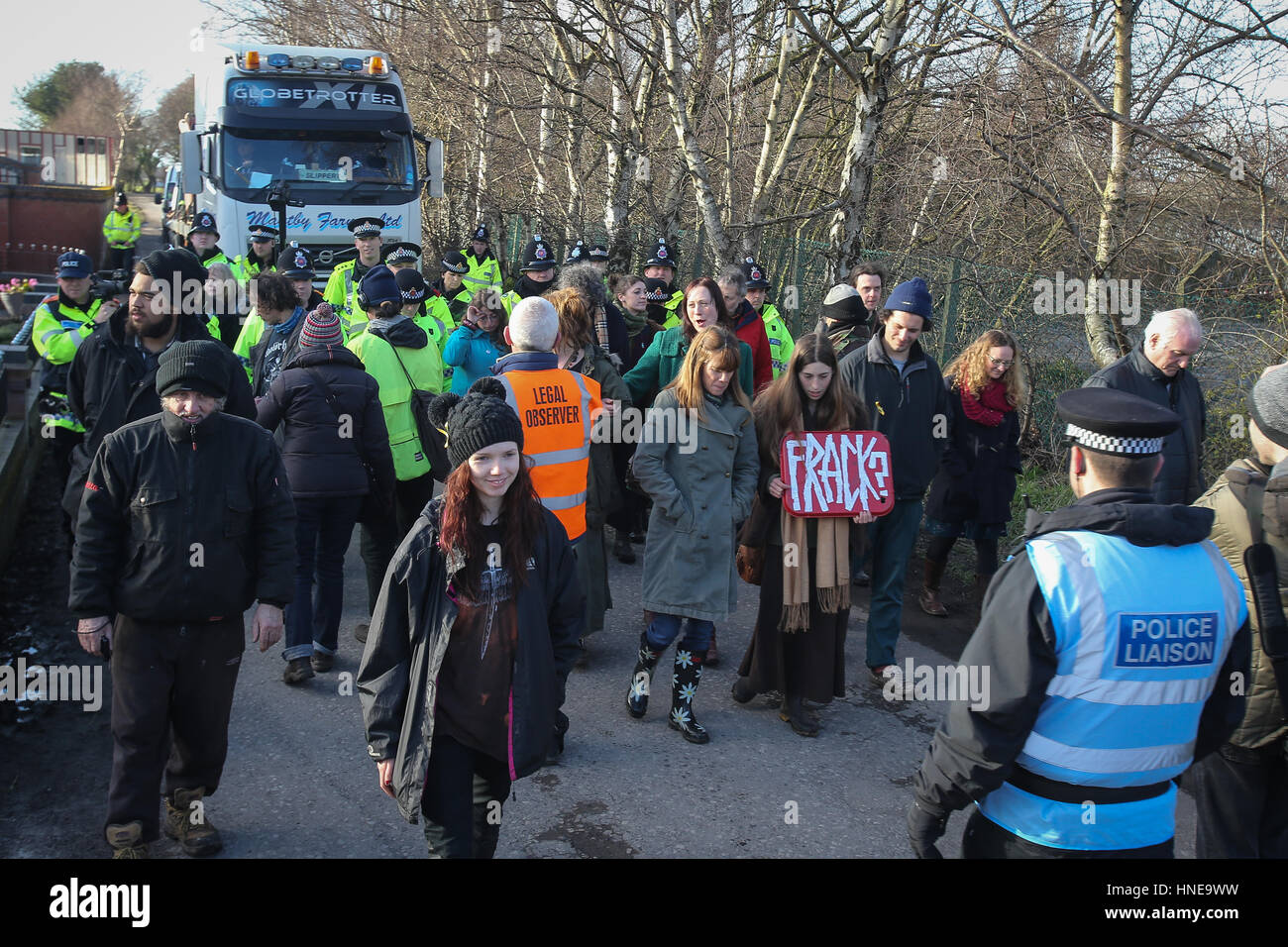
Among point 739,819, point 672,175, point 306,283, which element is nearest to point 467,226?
point 672,175

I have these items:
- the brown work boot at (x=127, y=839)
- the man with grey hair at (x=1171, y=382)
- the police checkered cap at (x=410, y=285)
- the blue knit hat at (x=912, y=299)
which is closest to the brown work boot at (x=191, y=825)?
the brown work boot at (x=127, y=839)

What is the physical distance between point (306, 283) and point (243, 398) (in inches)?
147

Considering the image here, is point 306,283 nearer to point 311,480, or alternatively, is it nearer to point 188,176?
point 311,480

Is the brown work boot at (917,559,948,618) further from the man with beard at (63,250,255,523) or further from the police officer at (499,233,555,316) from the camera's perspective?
the man with beard at (63,250,255,523)

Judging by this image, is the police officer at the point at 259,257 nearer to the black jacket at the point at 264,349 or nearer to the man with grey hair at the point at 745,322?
the black jacket at the point at 264,349

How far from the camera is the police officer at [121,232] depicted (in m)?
20.7

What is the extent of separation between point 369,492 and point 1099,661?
400 centimetres

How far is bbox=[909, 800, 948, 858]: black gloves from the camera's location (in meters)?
2.79

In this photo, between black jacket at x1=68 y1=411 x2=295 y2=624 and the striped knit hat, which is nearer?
black jacket at x1=68 y1=411 x2=295 y2=624

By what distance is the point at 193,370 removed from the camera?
384 centimetres

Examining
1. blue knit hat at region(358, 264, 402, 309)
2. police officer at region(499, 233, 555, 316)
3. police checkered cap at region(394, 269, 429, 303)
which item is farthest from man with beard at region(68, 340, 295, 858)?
police officer at region(499, 233, 555, 316)

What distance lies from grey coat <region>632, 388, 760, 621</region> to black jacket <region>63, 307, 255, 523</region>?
2.28 meters
